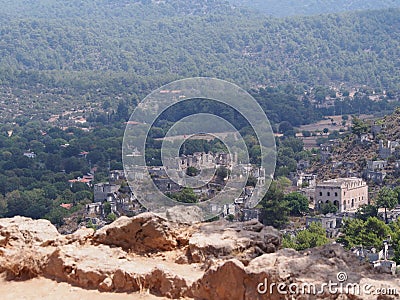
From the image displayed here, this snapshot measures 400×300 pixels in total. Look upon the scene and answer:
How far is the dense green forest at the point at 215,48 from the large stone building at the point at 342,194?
77575 millimetres

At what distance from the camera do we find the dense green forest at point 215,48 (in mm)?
138875

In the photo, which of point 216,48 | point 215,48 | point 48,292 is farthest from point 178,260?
point 215,48

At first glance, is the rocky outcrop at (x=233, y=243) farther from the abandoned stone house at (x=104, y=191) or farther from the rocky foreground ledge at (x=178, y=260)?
the abandoned stone house at (x=104, y=191)

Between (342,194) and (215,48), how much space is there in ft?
391

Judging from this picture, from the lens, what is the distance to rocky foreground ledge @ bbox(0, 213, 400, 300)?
8.09 m

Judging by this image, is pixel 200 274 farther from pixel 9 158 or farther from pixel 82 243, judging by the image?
pixel 9 158

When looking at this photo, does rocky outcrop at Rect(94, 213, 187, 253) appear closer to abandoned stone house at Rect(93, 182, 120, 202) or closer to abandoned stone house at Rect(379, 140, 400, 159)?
abandoned stone house at Rect(93, 182, 120, 202)

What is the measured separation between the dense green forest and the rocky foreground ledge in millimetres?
112478

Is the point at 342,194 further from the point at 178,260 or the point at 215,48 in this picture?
the point at 215,48

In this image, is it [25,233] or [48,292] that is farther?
[25,233]

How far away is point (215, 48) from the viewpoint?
163250 millimetres

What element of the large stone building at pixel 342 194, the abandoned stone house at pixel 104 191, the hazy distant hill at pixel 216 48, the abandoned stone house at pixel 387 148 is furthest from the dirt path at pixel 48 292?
the hazy distant hill at pixel 216 48

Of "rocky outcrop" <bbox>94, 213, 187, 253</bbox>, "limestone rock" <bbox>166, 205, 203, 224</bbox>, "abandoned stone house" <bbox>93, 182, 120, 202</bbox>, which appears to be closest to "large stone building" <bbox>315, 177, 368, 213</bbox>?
"abandoned stone house" <bbox>93, 182, 120, 202</bbox>

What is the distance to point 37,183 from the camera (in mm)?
59188
